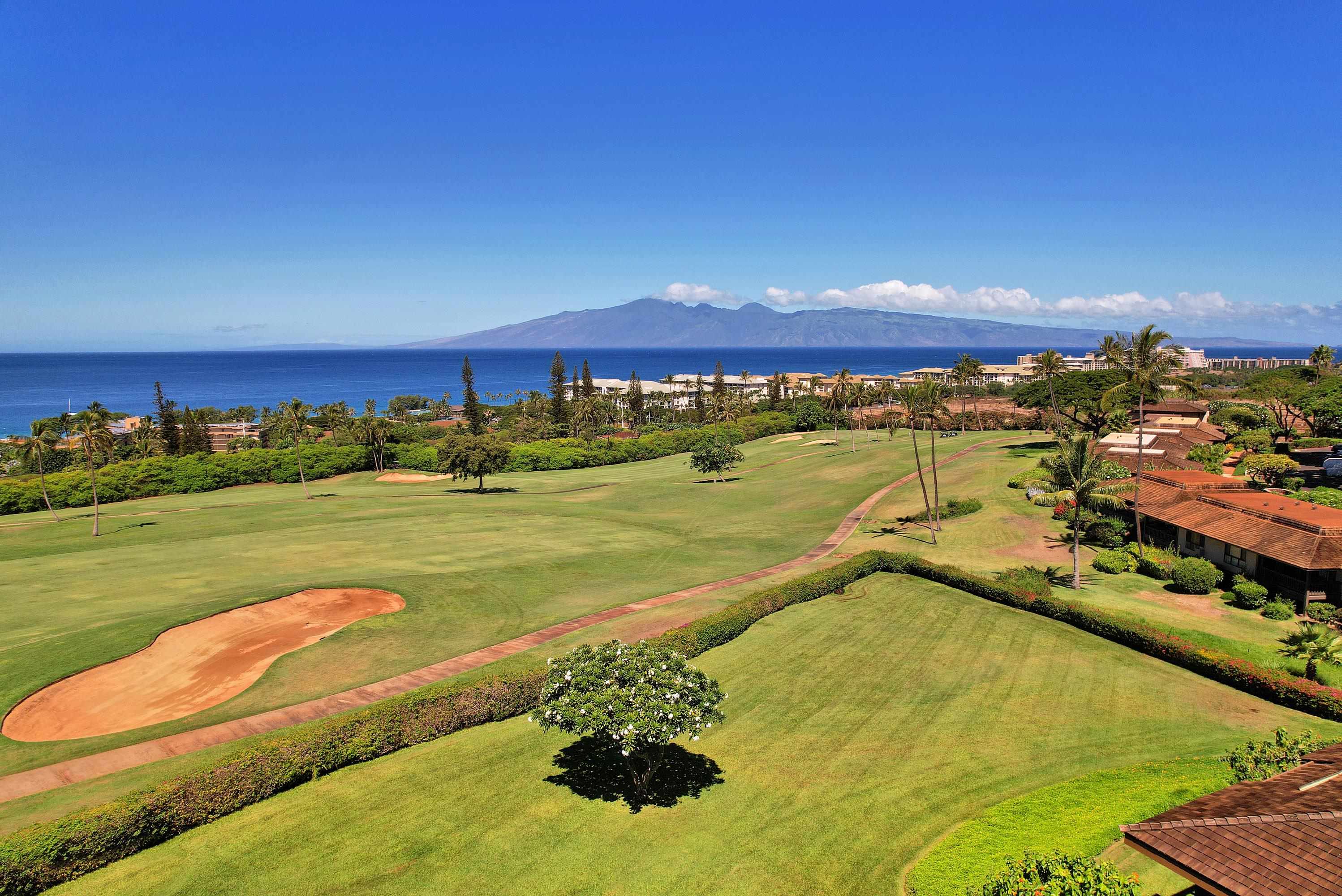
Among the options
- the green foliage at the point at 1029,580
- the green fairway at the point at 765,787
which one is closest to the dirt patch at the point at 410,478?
the green foliage at the point at 1029,580

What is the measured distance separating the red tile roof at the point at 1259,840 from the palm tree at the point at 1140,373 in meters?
31.8

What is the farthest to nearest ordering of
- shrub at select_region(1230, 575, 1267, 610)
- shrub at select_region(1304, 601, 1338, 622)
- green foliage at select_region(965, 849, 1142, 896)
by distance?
shrub at select_region(1230, 575, 1267, 610) < shrub at select_region(1304, 601, 1338, 622) < green foliage at select_region(965, 849, 1142, 896)

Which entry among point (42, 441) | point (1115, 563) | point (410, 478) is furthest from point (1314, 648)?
point (42, 441)

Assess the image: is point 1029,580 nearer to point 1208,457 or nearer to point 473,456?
point 1208,457

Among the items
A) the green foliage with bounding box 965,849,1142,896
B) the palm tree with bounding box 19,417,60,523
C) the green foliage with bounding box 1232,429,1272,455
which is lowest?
the green foliage with bounding box 965,849,1142,896

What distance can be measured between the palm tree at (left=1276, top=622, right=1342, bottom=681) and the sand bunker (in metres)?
72.9

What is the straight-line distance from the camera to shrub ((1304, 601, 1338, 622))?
3064 cm

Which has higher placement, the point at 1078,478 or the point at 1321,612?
the point at 1078,478

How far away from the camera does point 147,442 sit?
9738 cm

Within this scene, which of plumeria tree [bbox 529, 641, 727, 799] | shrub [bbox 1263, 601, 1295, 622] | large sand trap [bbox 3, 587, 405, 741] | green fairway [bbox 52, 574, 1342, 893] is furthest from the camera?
shrub [bbox 1263, 601, 1295, 622]

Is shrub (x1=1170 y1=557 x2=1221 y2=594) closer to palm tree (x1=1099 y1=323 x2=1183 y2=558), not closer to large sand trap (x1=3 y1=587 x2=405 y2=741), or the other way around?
palm tree (x1=1099 y1=323 x2=1183 y2=558)

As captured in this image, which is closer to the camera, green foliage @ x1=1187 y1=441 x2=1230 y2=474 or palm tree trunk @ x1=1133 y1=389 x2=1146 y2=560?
palm tree trunk @ x1=1133 y1=389 x2=1146 y2=560

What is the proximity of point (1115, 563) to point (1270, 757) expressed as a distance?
23671mm

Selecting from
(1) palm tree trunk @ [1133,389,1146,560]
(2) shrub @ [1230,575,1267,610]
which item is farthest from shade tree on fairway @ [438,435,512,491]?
(2) shrub @ [1230,575,1267,610]
